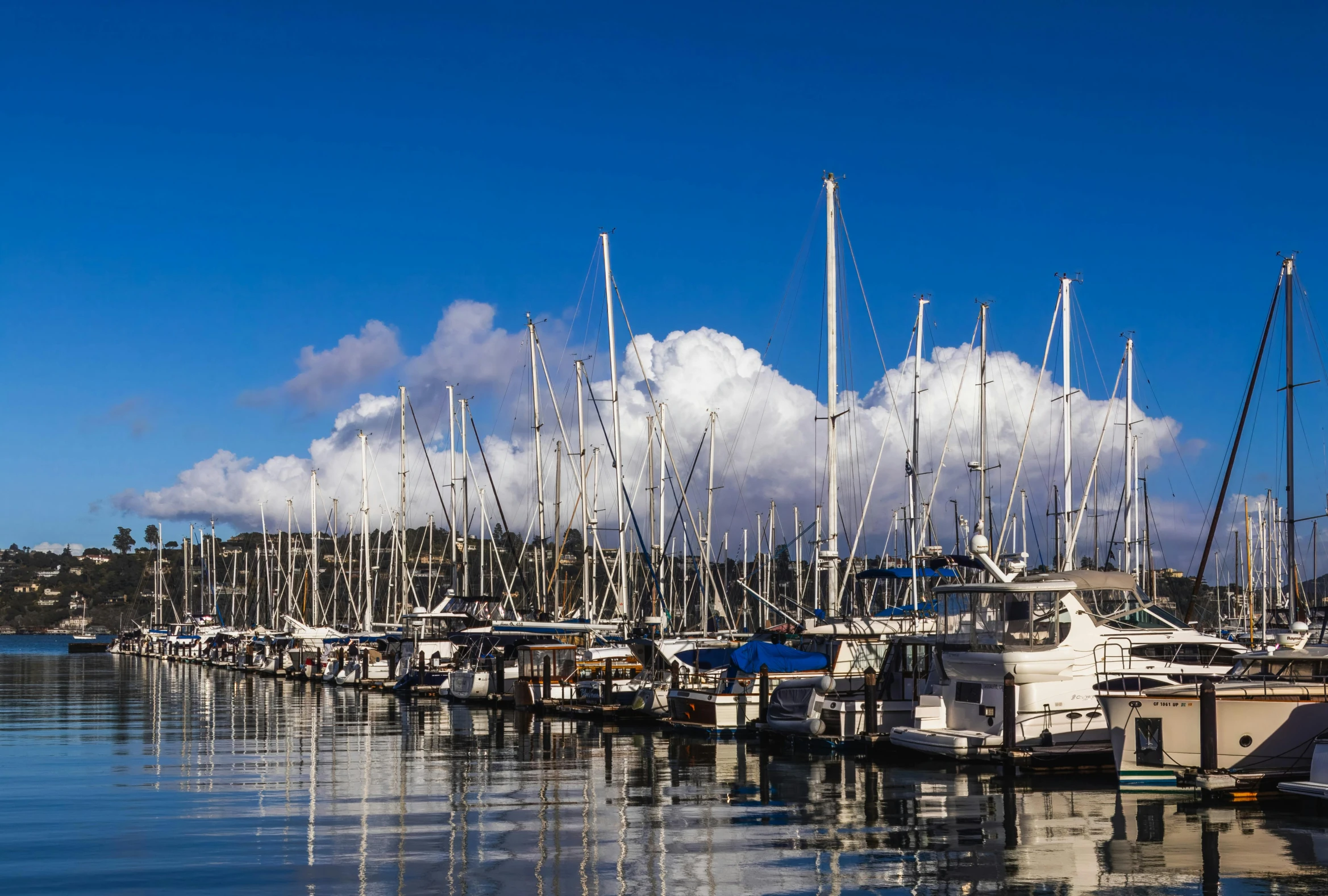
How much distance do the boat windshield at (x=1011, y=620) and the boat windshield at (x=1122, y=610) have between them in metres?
1.03

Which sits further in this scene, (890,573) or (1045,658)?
(890,573)

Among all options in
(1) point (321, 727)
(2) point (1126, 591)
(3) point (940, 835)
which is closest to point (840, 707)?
(2) point (1126, 591)

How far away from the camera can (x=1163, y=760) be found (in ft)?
90.4

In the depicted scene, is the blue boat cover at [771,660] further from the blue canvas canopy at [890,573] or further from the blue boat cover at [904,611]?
the blue boat cover at [904,611]

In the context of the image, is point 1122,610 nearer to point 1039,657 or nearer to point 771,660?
point 1039,657

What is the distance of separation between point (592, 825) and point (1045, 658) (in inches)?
542

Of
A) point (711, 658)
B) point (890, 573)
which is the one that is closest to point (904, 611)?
point (890, 573)

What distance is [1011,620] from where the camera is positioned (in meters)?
34.2

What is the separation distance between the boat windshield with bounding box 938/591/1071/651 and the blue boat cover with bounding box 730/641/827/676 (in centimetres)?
788

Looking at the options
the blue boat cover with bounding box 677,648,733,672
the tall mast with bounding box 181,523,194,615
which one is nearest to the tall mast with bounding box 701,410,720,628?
the blue boat cover with bounding box 677,648,733,672

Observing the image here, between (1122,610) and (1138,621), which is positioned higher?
(1122,610)

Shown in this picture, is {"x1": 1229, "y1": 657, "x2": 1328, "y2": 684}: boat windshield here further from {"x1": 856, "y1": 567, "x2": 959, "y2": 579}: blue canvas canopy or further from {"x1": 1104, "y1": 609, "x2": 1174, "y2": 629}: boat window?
{"x1": 856, "y1": 567, "x2": 959, "y2": 579}: blue canvas canopy

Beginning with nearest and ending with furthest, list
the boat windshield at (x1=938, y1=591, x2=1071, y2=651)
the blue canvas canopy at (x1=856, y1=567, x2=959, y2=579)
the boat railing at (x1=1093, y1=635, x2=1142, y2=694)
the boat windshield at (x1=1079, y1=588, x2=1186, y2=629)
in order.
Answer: the boat railing at (x1=1093, y1=635, x2=1142, y2=694), the boat windshield at (x1=938, y1=591, x2=1071, y2=651), the boat windshield at (x1=1079, y1=588, x2=1186, y2=629), the blue canvas canopy at (x1=856, y1=567, x2=959, y2=579)

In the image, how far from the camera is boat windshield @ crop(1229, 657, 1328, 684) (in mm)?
28406
